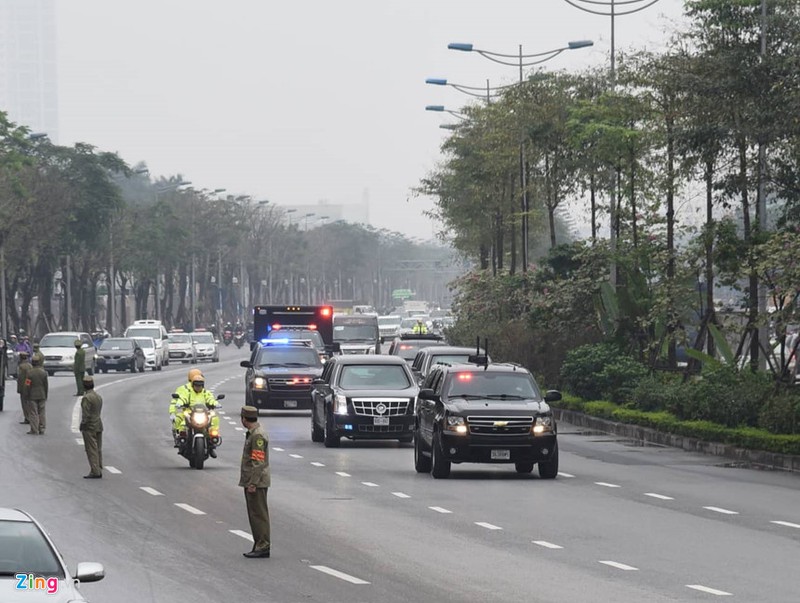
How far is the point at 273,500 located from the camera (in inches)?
910

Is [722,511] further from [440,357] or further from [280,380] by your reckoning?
[280,380]

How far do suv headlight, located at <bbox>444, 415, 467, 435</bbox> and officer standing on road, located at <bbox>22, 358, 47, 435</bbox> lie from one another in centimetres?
1284

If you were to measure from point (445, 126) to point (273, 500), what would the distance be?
49.3 m

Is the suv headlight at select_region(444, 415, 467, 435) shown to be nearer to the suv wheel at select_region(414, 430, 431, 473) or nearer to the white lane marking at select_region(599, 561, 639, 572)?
the suv wheel at select_region(414, 430, 431, 473)

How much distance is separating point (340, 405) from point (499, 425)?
23.6ft

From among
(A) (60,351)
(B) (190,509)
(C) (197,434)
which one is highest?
(A) (60,351)

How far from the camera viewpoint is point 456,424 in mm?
25906

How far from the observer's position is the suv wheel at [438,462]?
26219 millimetres

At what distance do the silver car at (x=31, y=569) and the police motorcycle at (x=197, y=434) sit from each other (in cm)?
1707

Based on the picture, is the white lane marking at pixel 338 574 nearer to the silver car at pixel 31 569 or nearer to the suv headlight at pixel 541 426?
the silver car at pixel 31 569

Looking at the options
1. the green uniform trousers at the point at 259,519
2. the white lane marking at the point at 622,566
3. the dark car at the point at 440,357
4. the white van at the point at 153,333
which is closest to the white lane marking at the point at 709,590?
the white lane marking at the point at 622,566

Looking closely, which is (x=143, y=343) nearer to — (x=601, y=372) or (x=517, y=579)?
(x=601, y=372)

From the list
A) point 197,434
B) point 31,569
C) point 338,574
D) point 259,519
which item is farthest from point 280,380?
point 31,569

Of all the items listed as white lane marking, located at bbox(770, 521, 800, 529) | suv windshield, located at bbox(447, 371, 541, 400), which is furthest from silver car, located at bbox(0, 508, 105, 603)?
suv windshield, located at bbox(447, 371, 541, 400)
